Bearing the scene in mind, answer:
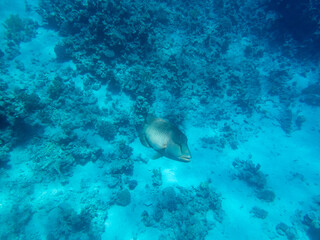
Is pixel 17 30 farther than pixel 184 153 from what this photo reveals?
Yes

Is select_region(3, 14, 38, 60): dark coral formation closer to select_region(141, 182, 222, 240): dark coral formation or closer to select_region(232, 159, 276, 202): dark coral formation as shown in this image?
select_region(141, 182, 222, 240): dark coral formation

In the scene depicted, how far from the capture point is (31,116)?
514 centimetres

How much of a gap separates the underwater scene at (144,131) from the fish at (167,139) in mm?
31

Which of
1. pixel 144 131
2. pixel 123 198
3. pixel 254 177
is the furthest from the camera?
pixel 254 177

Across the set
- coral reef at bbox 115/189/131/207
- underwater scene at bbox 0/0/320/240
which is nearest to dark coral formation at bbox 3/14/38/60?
underwater scene at bbox 0/0/320/240

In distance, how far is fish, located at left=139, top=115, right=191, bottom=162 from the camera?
13.2 ft

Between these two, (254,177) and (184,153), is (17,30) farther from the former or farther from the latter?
(254,177)

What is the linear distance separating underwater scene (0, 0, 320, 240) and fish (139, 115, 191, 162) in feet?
0.10

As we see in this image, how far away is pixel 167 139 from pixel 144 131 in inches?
25.4

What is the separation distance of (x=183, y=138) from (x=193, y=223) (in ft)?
10.3

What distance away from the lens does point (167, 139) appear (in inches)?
160

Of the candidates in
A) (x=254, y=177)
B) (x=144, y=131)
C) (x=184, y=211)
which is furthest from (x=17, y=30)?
(x=254, y=177)

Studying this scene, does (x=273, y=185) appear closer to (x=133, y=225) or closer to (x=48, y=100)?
Answer: (x=133, y=225)

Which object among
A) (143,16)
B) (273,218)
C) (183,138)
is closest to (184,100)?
(183,138)
